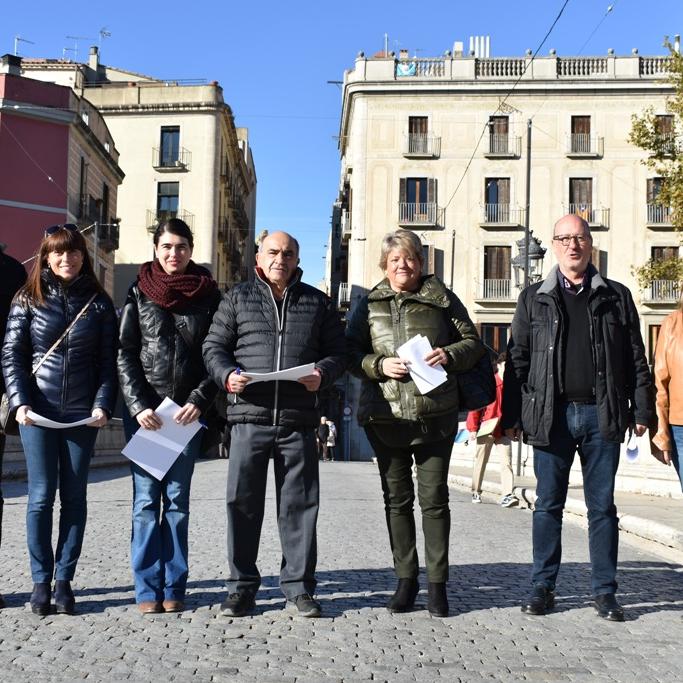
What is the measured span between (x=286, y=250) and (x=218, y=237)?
45.6 metres

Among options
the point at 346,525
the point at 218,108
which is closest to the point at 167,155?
the point at 218,108

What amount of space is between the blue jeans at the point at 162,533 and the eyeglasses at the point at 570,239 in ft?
7.63

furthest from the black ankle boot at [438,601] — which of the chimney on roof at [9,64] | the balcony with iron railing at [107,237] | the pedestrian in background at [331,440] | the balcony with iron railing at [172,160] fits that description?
the balcony with iron railing at [172,160]

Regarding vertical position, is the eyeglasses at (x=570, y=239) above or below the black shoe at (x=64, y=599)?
above

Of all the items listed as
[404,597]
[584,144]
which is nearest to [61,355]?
[404,597]

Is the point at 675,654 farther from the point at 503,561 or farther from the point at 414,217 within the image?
the point at 414,217

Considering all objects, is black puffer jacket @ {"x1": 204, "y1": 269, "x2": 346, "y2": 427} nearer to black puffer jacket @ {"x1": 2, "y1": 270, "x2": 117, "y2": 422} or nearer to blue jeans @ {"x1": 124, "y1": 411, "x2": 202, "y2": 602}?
blue jeans @ {"x1": 124, "y1": 411, "x2": 202, "y2": 602}

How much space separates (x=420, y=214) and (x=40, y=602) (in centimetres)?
3879

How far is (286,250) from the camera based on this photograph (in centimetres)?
534

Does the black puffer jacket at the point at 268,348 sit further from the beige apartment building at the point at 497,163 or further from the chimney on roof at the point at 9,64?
the chimney on roof at the point at 9,64

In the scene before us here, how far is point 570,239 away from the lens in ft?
17.9

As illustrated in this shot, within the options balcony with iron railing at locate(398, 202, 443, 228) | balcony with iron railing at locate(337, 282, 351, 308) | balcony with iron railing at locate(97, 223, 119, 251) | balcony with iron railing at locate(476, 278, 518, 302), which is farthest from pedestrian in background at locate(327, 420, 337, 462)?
balcony with iron railing at locate(97, 223, 119, 251)

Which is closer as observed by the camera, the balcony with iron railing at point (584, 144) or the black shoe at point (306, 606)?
the black shoe at point (306, 606)

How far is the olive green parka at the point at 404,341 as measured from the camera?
207 inches
